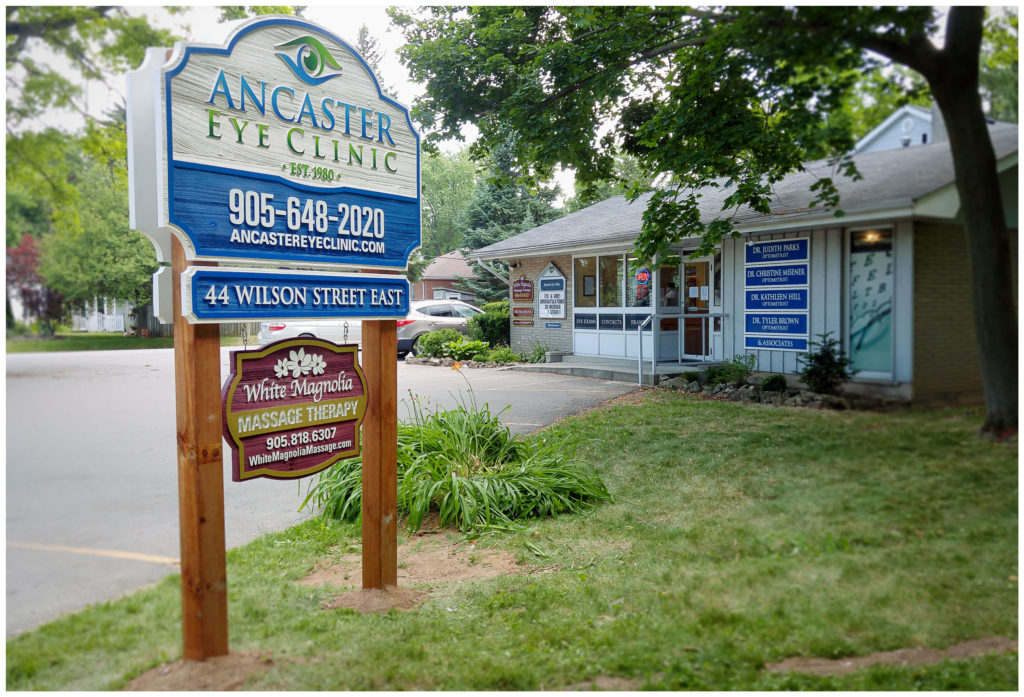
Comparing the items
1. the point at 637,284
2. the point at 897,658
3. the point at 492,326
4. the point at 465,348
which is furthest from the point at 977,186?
the point at 465,348

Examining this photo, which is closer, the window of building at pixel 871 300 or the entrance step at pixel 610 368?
the window of building at pixel 871 300

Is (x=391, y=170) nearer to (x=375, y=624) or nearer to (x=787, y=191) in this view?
(x=787, y=191)

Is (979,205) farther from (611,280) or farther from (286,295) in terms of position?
(286,295)

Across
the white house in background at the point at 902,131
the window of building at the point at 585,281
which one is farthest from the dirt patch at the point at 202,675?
the white house in background at the point at 902,131

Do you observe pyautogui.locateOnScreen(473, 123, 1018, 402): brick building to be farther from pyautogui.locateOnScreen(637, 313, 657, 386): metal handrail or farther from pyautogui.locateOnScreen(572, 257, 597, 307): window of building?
pyautogui.locateOnScreen(572, 257, 597, 307): window of building

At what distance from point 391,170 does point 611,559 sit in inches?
85.5

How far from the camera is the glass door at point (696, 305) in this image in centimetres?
358

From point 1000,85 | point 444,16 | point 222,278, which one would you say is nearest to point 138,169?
point 222,278

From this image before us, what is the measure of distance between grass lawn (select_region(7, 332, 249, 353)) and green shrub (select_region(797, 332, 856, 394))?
2.51 m

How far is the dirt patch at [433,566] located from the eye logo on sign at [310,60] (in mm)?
2338

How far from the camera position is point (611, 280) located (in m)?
4.36

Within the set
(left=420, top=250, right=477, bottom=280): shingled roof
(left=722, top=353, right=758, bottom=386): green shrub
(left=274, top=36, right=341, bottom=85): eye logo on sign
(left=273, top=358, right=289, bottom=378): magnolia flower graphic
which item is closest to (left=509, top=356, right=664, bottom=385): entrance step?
(left=722, top=353, right=758, bottom=386): green shrub

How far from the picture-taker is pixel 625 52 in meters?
3.78

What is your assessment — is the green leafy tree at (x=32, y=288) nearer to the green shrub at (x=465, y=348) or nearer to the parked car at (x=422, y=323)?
the parked car at (x=422, y=323)
